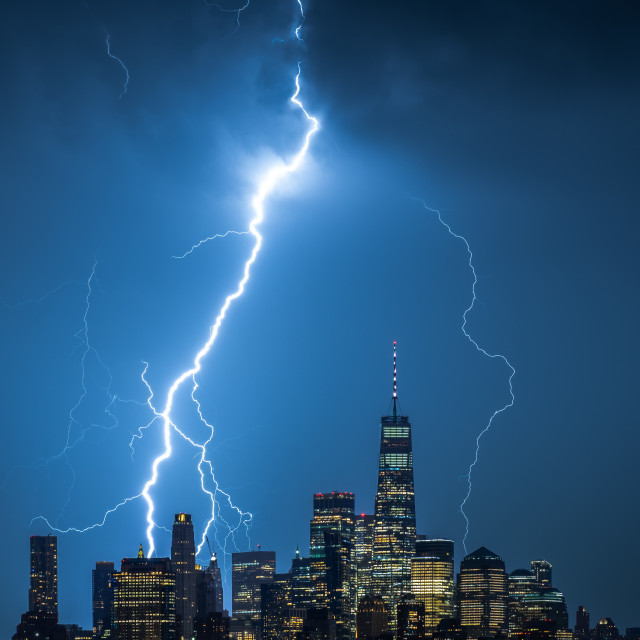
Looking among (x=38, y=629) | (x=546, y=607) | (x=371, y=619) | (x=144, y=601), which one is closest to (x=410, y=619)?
(x=371, y=619)

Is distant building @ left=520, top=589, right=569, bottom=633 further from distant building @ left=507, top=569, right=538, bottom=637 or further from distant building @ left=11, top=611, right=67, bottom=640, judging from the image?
distant building @ left=11, top=611, right=67, bottom=640

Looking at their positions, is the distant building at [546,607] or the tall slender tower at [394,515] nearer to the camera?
the distant building at [546,607]

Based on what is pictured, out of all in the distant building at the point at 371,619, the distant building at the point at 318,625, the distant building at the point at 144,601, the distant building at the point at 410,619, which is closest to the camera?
the distant building at the point at 144,601

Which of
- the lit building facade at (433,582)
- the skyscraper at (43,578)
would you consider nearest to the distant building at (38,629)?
the skyscraper at (43,578)

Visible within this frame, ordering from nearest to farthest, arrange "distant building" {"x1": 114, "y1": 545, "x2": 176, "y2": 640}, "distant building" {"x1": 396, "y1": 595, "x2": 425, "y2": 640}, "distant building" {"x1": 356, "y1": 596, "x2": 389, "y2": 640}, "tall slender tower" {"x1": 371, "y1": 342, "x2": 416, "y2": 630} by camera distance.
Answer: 1. "distant building" {"x1": 114, "y1": 545, "x2": 176, "y2": 640}
2. "distant building" {"x1": 396, "y1": 595, "x2": 425, "y2": 640}
3. "distant building" {"x1": 356, "y1": 596, "x2": 389, "y2": 640}
4. "tall slender tower" {"x1": 371, "y1": 342, "x2": 416, "y2": 630}

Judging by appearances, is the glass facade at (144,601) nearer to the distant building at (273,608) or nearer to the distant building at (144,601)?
the distant building at (144,601)

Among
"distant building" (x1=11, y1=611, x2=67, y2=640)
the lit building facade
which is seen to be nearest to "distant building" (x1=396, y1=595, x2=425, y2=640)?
the lit building facade

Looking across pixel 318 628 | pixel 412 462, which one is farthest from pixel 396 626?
pixel 412 462

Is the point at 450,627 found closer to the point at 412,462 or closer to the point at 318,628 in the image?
the point at 318,628
